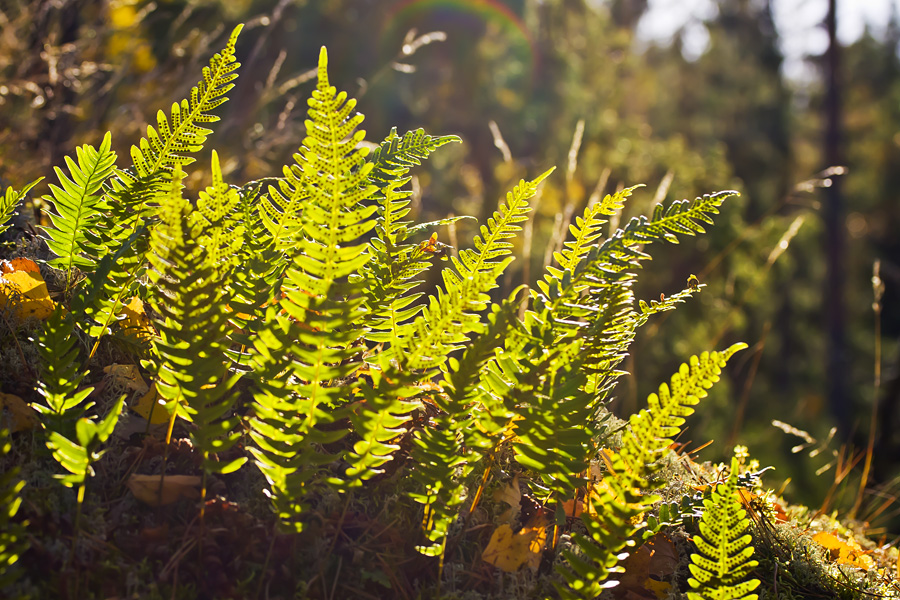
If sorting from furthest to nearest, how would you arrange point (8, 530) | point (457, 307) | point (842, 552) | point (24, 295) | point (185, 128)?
point (842, 552) < point (24, 295) < point (185, 128) < point (457, 307) < point (8, 530)

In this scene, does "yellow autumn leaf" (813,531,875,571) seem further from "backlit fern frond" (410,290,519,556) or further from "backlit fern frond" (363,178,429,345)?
"backlit fern frond" (363,178,429,345)

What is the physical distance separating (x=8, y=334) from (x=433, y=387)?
977 mm

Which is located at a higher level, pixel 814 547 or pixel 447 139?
pixel 447 139

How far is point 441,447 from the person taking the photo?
1177 mm

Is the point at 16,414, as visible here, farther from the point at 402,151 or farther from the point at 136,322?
the point at 402,151

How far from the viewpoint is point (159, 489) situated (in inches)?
47.1

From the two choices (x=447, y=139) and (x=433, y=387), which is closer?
(x=447, y=139)

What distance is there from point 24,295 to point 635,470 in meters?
1.38

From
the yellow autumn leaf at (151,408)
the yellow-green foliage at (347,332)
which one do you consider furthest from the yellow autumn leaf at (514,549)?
the yellow autumn leaf at (151,408)

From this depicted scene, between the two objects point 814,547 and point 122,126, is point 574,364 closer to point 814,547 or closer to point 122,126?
point 814,547

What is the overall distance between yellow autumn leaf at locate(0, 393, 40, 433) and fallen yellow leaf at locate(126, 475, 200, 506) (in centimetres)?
23

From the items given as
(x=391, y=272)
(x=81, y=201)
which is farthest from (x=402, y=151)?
(x=81, y=201)

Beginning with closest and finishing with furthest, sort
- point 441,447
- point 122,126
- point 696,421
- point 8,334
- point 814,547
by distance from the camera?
point 441,447 → point 8,334 → point 814,547 → point 122,126 → point 696,421

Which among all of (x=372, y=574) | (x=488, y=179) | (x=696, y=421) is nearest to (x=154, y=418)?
(x=372, y=574)
